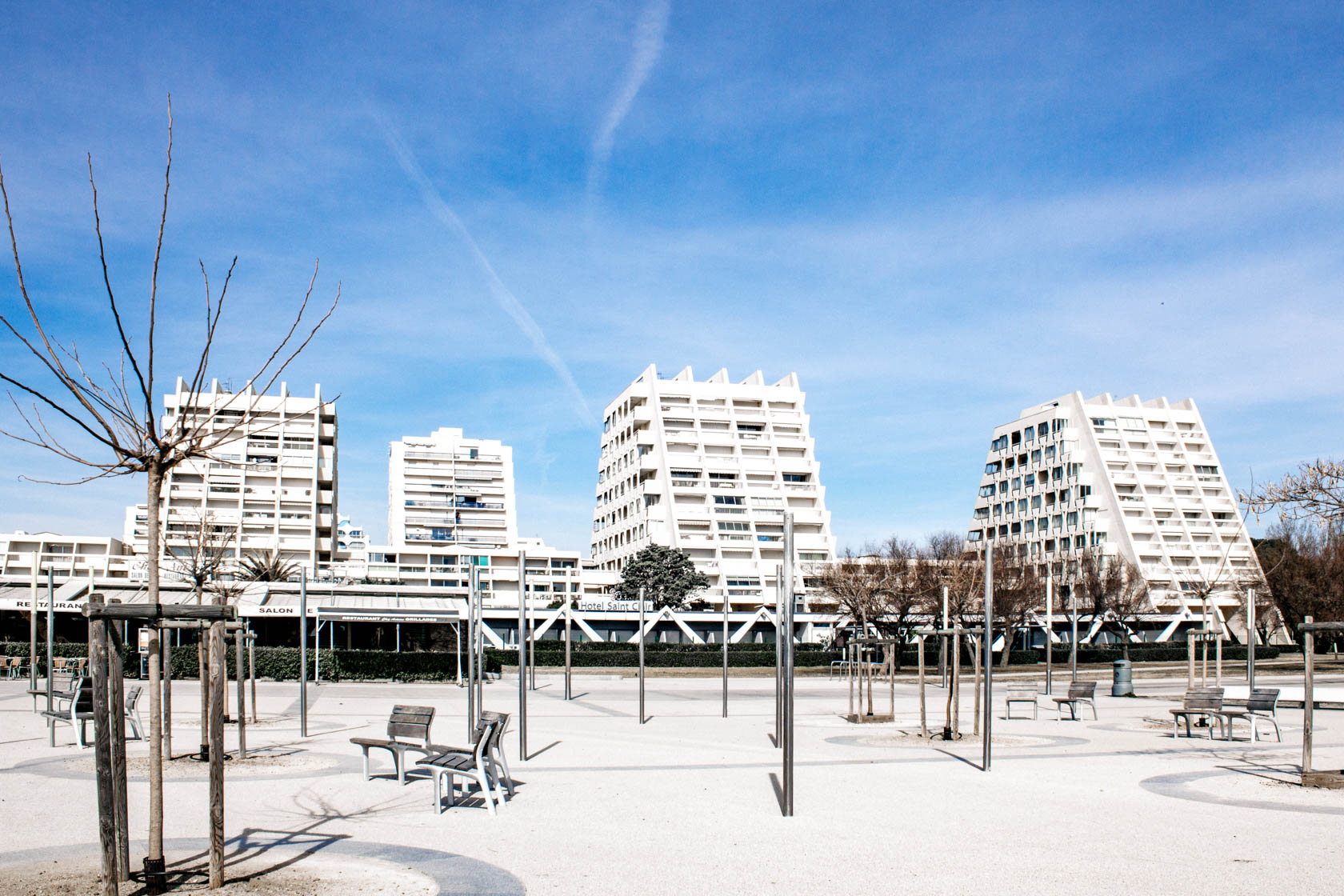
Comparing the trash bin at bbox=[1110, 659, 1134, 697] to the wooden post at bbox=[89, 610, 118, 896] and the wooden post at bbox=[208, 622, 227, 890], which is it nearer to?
the wooden post at bbox=[208, 622, 227, 890]

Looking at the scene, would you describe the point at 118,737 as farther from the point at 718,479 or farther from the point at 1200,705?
the point at 718,479

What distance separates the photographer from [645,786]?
476 inches

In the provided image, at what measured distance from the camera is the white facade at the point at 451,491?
431 feet

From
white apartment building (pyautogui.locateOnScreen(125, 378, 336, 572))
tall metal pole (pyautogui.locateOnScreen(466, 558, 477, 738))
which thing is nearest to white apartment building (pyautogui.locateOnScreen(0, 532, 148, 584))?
white apartment building (pyautogui.locateOnScreen(125, 378, 336, 572))

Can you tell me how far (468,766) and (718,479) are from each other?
8349cm

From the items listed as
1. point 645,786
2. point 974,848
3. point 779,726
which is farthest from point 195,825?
point 779,726

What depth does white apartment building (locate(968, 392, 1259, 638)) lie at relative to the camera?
93500mm

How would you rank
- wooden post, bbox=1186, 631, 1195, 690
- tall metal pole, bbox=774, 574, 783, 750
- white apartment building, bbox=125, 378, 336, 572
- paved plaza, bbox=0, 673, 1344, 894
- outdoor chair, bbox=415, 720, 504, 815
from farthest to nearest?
white apartment building, bbox=125, 378, 336, 572 → wooden post, bbox=1186, 631, 1195, 690 → tall metal pole, bbox=774, 574, 783, 750 → outdoor chair, bbox=415, 720, 504, 815 → paved plaza, bbox=0, 673, 1344, 894

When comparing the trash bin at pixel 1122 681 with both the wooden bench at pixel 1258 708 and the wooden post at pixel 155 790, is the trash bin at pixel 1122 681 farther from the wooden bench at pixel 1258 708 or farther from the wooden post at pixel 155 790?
the wooden post at pixel 155 790

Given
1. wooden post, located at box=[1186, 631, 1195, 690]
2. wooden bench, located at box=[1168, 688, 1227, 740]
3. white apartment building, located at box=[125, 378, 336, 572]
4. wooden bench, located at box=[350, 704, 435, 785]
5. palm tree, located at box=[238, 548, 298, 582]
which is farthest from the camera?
white apartment building, located at box=[125, 378, 336, 572]

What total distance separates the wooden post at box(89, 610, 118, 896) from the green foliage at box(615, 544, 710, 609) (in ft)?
226

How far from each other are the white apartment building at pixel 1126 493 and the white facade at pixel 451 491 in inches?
2238

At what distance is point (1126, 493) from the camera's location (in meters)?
97.6

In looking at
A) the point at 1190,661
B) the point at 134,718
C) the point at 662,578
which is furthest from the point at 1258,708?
the point at 662,578
